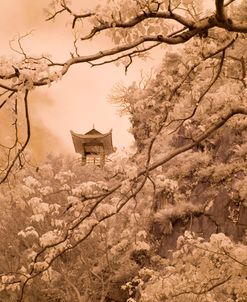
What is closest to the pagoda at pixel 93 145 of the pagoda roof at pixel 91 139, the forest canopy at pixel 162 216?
the pagoda roof at pixel 91 139

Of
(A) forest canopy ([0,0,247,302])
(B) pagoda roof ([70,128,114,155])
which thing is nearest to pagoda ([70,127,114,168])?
(B) pagoda roof ([70,128,114,155])

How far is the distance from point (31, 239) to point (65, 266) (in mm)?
2202

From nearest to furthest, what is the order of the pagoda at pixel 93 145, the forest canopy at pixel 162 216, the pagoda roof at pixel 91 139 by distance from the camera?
the forest canopy at pixel 162 216 → the pagoda roof at pixel 91 139 → the pagoda at pixel 93 145

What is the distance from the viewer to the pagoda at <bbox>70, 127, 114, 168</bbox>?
4106 cm

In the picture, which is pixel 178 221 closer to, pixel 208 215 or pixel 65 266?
pixel 208 215

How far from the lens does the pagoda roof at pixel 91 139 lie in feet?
134

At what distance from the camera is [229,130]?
19.0 meters

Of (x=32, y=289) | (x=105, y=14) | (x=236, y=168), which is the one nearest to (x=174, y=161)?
(x=236, y=168)

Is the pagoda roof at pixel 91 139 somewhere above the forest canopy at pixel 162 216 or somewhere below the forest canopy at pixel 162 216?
above

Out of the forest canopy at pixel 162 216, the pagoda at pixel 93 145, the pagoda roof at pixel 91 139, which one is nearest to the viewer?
the forest canopy at pixel 162 216

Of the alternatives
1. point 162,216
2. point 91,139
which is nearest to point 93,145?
point 91,139

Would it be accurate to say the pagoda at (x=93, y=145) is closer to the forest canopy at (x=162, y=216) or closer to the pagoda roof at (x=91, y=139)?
the pagoda roof at (x=91, y=139)

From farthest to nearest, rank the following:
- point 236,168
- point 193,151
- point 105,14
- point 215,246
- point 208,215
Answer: point 193,151, point 208,215, point 236,168, point 215,246, point 105,14

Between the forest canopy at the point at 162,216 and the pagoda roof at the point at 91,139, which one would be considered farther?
the pagoda roof at the point at 91,139
